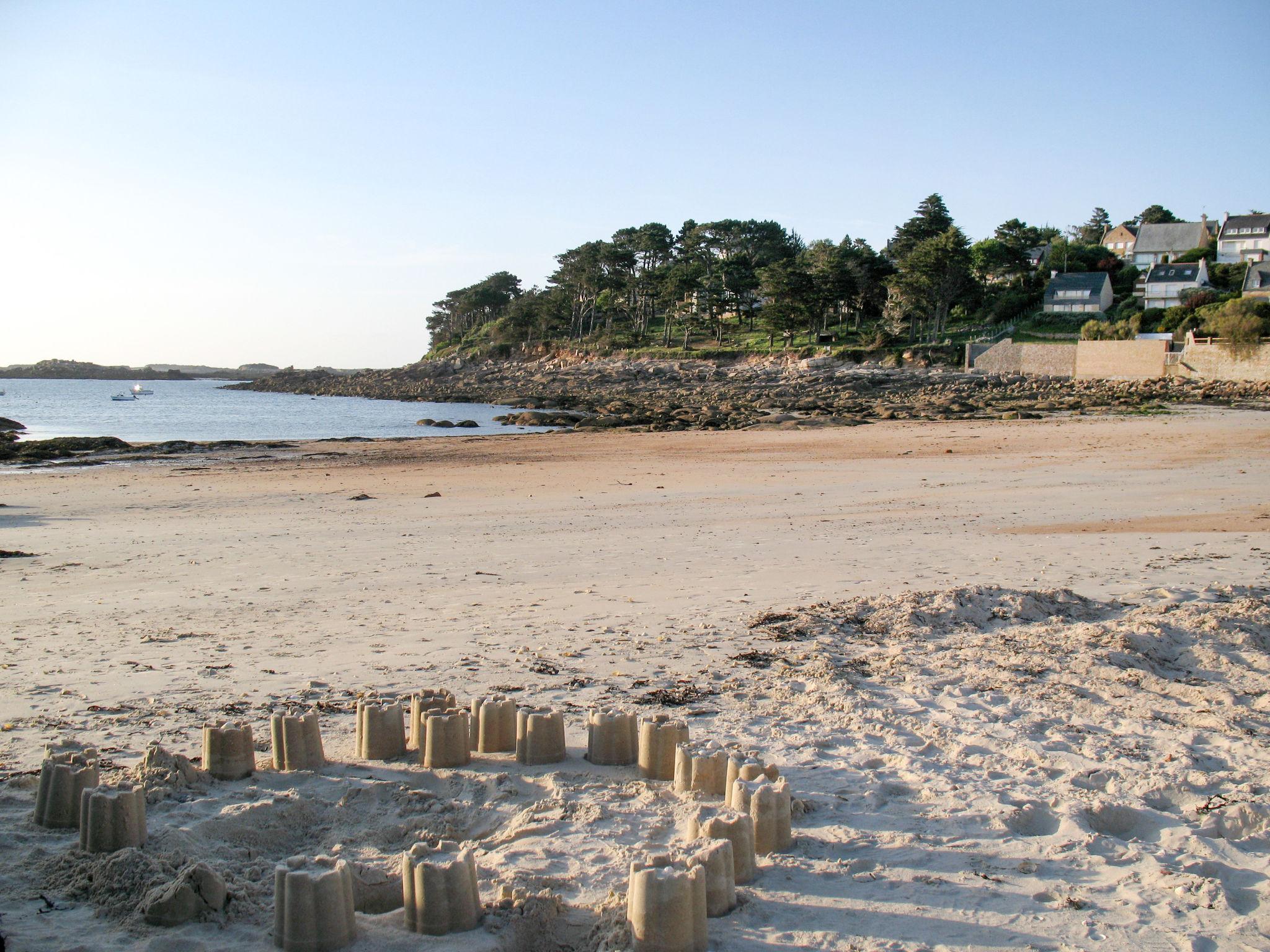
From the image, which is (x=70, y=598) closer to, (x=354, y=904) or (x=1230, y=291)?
(x=354, y=904)

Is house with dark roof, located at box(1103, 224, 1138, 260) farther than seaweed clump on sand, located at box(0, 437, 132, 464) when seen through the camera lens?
Yes

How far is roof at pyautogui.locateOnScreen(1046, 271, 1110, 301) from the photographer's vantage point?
6688 centimetres

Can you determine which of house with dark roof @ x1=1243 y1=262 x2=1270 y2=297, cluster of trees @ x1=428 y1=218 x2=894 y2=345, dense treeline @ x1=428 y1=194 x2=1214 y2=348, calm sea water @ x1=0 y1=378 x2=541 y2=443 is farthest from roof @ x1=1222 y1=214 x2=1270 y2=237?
calm sea water @ x1=0 y1=378 x2=541 y2=443

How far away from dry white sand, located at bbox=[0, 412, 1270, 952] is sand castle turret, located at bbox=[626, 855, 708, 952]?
0.15 meters

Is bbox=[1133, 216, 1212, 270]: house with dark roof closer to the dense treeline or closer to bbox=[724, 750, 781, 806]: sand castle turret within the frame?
the dense treeline

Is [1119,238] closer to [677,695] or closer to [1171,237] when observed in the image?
[1171,237]

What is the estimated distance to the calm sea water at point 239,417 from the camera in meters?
39.5

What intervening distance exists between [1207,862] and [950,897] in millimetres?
1063

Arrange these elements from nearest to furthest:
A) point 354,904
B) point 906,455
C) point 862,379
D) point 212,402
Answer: point 354,904 < point 906,455 < point 862,379 < point 212,402

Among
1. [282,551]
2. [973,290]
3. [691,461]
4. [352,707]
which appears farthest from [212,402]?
[352,707]

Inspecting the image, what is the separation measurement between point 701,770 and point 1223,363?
164 ft

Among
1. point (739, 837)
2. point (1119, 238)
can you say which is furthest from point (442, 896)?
point (1119, 238)

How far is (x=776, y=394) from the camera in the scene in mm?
48562

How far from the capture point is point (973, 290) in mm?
66062
